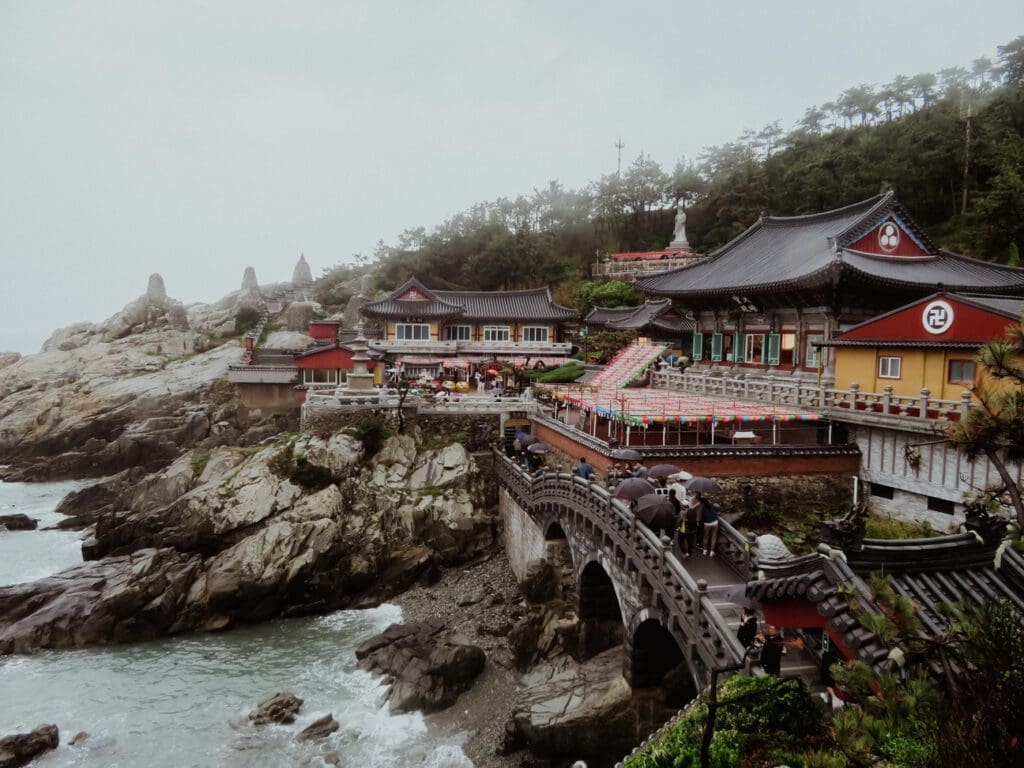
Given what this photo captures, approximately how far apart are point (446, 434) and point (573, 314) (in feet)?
79.3

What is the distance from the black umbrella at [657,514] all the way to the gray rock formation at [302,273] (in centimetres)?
7506

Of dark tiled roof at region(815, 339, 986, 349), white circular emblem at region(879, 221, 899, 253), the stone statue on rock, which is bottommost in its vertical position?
dark tiled roof at region(815, 339, 986, 349)

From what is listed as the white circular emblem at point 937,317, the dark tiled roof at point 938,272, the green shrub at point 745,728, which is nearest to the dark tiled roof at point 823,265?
the dark tiled roof at point 938,272

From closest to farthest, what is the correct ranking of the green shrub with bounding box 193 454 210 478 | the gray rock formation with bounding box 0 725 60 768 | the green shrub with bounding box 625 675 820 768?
the green shrub with bounding box 625 675 820 768 < the gray rock formation with bounding box 0 725 60 768 < the green shrub with bounding box 193 454 210 478

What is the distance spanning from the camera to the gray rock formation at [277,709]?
63.8 ft

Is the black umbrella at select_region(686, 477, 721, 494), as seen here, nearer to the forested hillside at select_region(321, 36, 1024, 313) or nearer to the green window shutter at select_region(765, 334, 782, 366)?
the green window shutter at select_region(765, 334, 782, 366)

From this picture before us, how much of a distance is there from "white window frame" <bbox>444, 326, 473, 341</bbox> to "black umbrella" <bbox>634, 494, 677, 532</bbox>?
136ft

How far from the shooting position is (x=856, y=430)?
23.2m

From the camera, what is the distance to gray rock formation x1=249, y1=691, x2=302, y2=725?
19.4 meters

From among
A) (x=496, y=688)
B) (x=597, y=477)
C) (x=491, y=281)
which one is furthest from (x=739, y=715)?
(x=491, y=281)

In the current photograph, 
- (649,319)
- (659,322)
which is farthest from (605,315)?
(659,322)

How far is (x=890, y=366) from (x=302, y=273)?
75.7m

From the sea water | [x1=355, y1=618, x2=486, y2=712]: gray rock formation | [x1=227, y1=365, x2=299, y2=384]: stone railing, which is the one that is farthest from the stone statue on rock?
[x1=355, y1=618, x2=486, y2=712]: gray rock formation

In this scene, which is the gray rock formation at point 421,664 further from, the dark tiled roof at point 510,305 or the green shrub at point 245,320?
the green shrub at point 245,320
